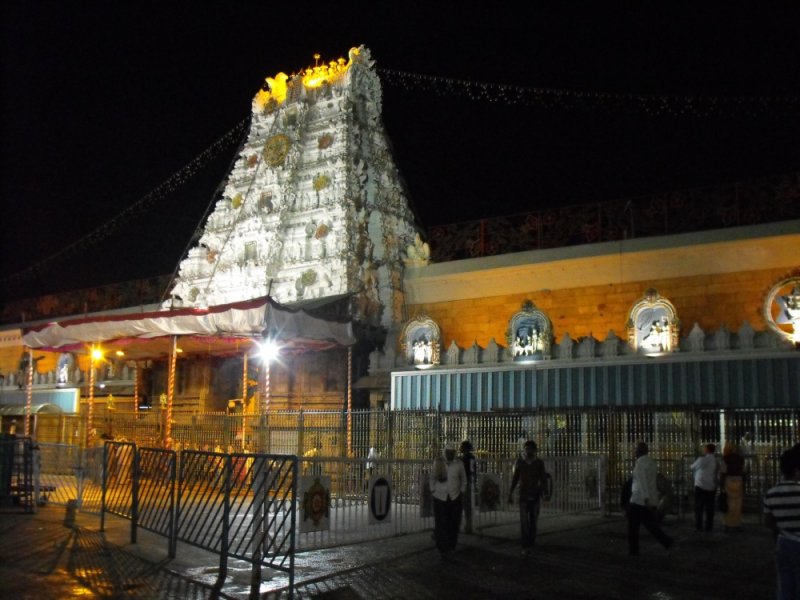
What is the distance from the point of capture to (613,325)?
835 inches

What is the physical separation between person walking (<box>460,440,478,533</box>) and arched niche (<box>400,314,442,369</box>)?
9000 millimetres

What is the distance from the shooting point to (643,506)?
10977 millimetres

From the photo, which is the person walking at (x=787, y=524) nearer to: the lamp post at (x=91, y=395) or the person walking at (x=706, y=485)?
the person walking at (x=706, y=485)

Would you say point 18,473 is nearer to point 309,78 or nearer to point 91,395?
point 91,395

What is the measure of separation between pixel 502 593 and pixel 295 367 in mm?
16304

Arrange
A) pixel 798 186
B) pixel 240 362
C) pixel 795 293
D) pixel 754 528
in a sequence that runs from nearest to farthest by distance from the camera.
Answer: pixel 754 528, pixel 795 293, pixel 798 186, pixel 240 362

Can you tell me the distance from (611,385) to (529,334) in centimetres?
316

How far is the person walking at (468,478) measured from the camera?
12.8m

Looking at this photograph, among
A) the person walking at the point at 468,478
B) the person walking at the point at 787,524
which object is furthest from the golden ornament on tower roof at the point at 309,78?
the person walking at the point at 787,524

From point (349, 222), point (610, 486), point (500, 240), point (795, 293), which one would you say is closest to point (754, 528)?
point (610, 486)

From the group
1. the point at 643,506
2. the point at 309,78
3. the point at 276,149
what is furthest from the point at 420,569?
the point at 309,78

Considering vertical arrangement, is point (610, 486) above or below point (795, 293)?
below

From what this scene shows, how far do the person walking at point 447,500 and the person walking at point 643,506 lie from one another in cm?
238

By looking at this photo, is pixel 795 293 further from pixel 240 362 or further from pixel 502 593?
pixel 240 362
